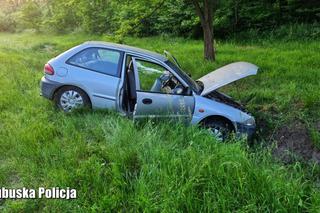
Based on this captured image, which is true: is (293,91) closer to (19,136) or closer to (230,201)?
(230,201)

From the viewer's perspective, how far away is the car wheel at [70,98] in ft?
22.0

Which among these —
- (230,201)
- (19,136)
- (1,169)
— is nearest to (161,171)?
(230,201)

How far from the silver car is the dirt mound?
63cm

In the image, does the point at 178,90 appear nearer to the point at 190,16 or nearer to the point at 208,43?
the point at 208,43

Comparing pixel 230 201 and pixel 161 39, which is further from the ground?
pixel 161 39

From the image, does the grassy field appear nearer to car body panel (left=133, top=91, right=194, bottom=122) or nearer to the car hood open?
car body panel (left=133, top=91, right=194, bottom=122)

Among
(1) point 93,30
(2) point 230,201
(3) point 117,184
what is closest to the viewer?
(2) point 230,201

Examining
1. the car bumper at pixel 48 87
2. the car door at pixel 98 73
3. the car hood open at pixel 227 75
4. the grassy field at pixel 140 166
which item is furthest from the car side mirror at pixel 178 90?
the car bumper at pixel 48 87

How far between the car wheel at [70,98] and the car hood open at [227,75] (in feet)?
7.72

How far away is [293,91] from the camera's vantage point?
8.02m

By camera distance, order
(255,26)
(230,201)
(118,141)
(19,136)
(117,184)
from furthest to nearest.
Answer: (255,26)
(19,136)
(118,141)
(117,184)
(230,201)

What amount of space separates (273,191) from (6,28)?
127ft

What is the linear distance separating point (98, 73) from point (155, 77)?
1.13 meters

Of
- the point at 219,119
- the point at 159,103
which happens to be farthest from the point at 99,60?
the point at 219,119
